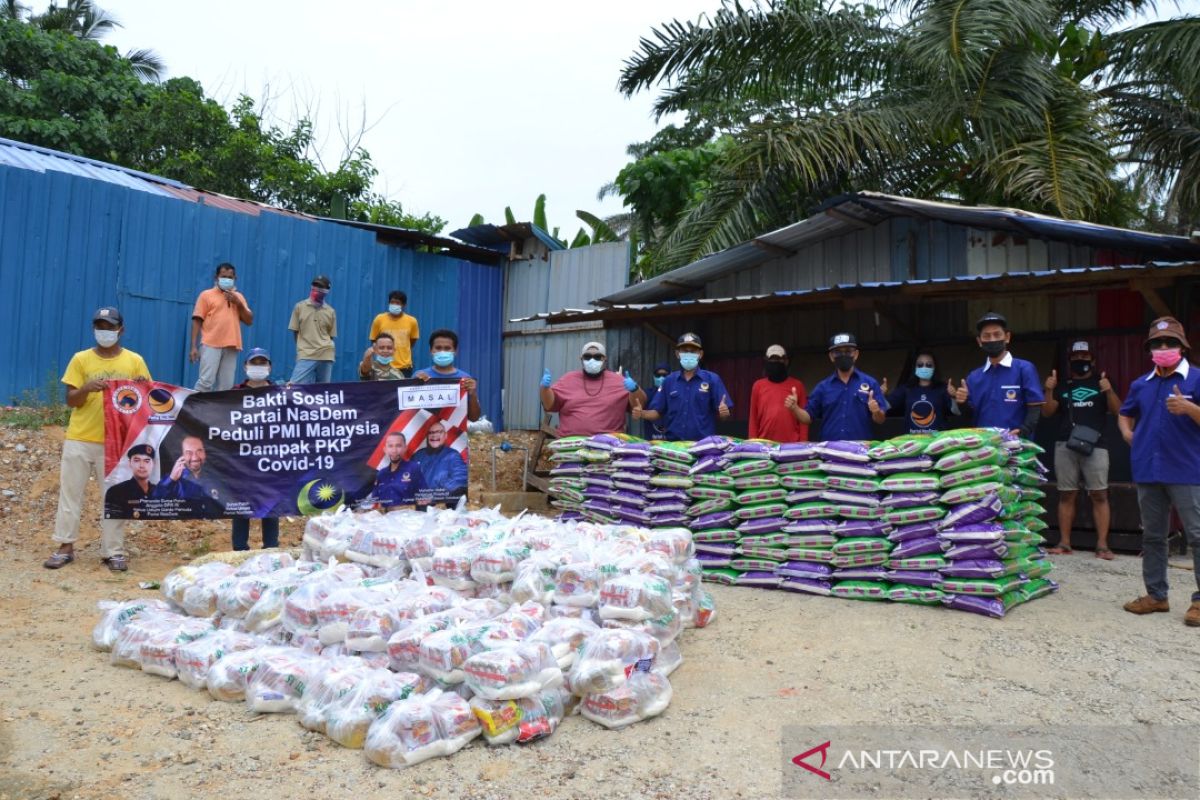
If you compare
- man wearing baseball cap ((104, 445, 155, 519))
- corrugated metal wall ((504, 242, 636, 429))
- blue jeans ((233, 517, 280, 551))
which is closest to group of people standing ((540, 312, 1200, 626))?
blue jeans ((233, 517, 280, 551))

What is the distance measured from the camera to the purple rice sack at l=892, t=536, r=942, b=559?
18.8 ft

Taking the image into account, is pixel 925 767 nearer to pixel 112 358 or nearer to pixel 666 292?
pixel 112 358

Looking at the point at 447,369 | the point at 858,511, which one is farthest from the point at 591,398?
the point at 858,511

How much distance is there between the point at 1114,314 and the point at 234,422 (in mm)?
8108

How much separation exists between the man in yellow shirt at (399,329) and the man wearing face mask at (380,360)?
0.64 metres

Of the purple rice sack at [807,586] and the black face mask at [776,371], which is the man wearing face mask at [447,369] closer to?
the black face mask at [776,371]

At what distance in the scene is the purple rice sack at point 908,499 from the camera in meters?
5.75

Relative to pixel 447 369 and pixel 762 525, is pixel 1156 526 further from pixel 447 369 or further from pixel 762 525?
pixel 447 369

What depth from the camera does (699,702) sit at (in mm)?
4195

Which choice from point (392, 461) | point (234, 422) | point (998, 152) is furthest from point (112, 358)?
point (998, 152)

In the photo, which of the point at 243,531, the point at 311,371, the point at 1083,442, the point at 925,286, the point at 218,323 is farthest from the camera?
the point at 311,371

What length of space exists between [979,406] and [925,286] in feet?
5.73

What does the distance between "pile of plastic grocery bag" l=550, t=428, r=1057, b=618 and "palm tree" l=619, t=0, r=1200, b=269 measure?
20.9ft

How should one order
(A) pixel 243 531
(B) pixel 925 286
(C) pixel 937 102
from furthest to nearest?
1. (C) pixel 937 102
2. (B) pixel 925 286
3. (A) pixel 243 531
